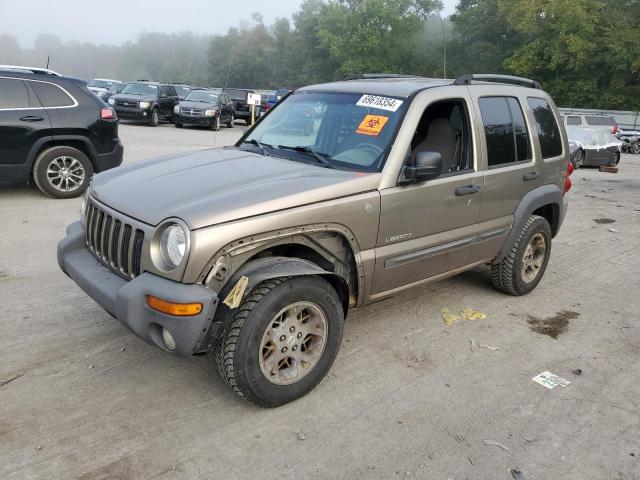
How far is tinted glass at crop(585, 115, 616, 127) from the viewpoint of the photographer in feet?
70.8

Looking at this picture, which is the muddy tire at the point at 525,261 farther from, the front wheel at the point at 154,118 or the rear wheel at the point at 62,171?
the front wheel at the point at 154,118

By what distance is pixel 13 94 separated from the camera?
742 centimetres

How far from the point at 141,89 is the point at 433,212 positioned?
21359mm

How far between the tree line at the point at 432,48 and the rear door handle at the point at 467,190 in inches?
258

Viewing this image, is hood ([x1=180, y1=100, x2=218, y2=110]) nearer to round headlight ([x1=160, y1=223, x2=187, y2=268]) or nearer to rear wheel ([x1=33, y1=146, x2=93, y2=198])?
rear wheel ([x1=33, y1=146, x2=93, y2=198])

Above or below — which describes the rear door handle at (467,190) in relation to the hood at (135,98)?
above

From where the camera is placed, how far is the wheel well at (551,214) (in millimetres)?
5098

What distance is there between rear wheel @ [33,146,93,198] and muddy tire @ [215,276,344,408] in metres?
6.06

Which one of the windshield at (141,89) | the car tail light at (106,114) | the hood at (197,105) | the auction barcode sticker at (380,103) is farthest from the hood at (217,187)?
the windshield at (141,89)

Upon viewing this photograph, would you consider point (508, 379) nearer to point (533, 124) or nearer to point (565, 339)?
point (565, 339)

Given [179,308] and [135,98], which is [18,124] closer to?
[179,308]

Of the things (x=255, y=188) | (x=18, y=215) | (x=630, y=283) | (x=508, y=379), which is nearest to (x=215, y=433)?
(x=255, y=188)

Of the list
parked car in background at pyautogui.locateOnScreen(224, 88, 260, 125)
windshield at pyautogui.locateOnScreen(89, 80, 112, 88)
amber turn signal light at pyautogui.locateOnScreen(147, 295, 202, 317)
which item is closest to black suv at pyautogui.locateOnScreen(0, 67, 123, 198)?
amber turn signal light at pyautogui.locateOnScreen(147, 295, 202, 317)

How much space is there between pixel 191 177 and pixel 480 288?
3073 mm
